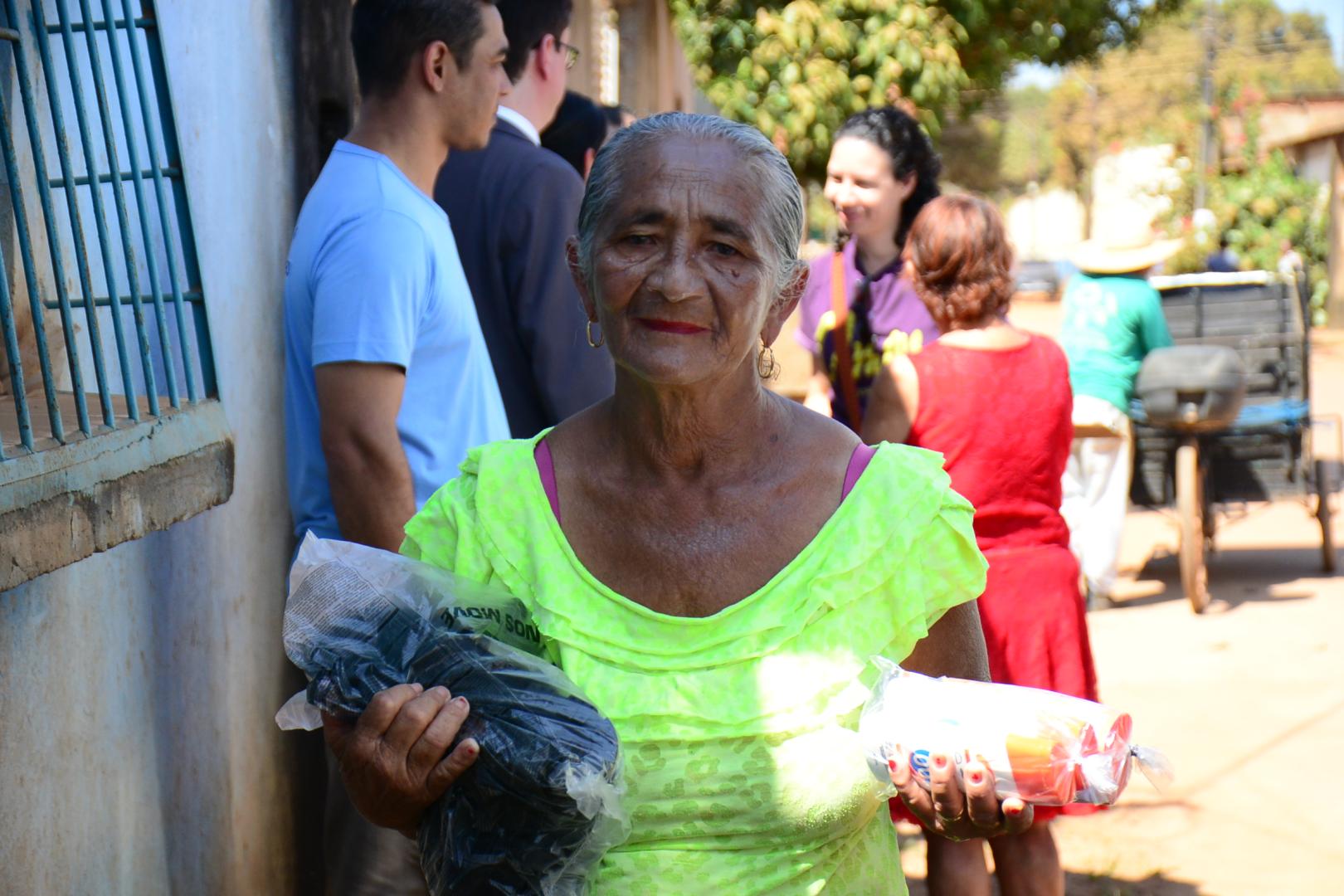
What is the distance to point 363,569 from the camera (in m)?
1.76

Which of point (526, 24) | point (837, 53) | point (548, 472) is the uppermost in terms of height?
point (837, 53)

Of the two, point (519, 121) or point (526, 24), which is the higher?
point (526, 24)

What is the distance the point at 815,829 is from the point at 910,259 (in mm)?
2258

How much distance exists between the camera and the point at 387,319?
2693 mm

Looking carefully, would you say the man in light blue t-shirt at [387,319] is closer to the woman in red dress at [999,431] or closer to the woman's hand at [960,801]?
the woman's hand at [960,801]

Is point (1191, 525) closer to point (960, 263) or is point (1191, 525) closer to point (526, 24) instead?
point (960, 263)

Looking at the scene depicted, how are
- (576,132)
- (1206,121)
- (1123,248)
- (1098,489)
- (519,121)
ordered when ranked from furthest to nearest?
(1206,121)
(1098,489)
(1123,248)
(576,132)
(519,121)

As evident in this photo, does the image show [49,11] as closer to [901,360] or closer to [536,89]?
[536,89]

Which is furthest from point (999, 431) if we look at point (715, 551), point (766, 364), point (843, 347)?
point (715, 551)

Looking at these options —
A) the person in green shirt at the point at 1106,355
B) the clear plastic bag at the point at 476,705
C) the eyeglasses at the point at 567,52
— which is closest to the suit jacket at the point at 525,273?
the eyeglasses at the point at 567,52

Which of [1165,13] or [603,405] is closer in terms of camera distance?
[603,405]

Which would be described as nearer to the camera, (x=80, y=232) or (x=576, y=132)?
(x=80, y=232)

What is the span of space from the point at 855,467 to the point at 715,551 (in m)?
0.23

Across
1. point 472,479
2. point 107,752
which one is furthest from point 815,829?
point 107,752
